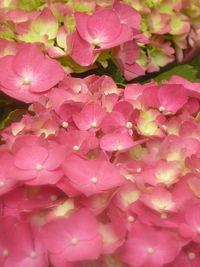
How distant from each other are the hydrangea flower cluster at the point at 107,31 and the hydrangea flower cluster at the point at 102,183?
11 cm

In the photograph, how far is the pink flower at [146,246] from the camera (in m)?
0.46

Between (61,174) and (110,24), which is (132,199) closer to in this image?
(61,174)

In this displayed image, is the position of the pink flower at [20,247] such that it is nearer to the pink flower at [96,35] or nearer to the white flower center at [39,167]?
the white flower center at [39,167]

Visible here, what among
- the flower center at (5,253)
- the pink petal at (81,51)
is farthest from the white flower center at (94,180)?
the pink petal at (81,51)

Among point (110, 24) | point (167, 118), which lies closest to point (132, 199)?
point (167, 118)

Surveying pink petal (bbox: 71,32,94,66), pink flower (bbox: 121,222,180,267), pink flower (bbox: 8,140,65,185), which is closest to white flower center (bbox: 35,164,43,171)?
pink flower (bbox: 8,140,65,185)

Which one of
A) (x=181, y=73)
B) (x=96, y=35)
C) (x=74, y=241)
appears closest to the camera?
(x=74, y=241)

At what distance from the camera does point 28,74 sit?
64 centimetres

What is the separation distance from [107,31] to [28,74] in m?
0.13

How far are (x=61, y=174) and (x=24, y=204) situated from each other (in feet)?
0.15

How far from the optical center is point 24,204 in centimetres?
49

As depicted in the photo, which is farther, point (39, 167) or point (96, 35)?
point (96, 35)

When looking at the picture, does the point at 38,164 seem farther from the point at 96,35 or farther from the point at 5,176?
the point at 96,35

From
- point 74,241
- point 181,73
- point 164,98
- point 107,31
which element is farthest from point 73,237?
point 181,73
